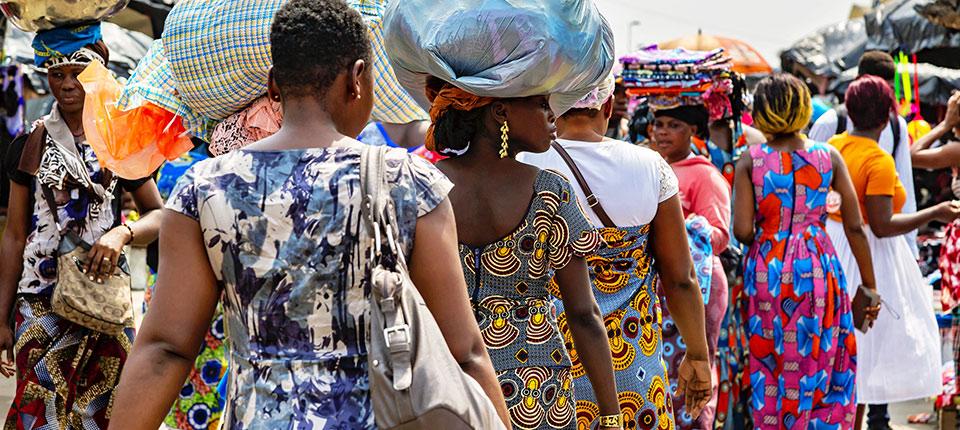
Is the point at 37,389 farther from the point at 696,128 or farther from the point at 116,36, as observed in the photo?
the point at 116,36

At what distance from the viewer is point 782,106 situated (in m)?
6.26

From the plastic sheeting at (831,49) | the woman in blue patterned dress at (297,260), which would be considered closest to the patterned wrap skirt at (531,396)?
the woman in blue patterned dress at (297,260)

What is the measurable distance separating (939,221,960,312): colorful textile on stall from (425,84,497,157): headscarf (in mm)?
5014

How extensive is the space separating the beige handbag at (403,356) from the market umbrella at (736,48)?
21.5 meters

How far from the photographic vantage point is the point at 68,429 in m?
5.22

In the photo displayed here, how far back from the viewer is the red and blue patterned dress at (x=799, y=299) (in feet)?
20.6

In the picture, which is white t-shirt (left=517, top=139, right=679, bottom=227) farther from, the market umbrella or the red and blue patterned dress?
the market umbrella

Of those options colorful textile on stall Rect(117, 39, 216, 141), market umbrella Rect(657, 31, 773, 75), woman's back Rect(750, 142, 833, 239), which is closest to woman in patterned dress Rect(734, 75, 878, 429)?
woman's back Rect(750, 142, 833, 239)

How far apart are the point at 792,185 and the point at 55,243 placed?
3.45 m

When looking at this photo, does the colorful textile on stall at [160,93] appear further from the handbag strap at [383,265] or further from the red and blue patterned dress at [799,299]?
the red and blue patterned dress at [799,299]

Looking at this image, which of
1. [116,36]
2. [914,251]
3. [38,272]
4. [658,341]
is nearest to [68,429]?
[38,272]

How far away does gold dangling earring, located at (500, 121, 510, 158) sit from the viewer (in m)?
3.43

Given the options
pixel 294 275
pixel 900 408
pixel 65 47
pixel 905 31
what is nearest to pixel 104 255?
pixel 65 47

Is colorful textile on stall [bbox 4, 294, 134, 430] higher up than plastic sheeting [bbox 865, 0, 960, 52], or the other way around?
colorful textile on stall [bbox 4, 294, 134, 430]
